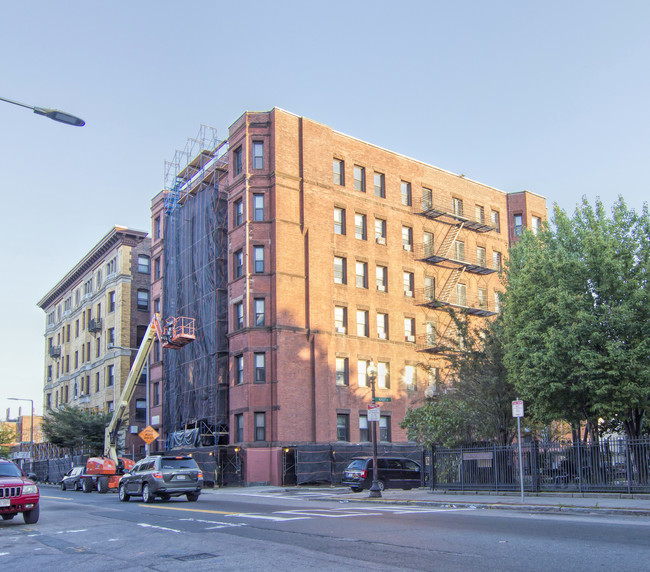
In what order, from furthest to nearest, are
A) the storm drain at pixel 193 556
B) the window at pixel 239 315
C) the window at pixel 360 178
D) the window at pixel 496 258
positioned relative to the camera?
the window at pixel 496 258 → the window at pixel 360 178 → the window at pixel 239 315 → the storm drain at pixel 193 556

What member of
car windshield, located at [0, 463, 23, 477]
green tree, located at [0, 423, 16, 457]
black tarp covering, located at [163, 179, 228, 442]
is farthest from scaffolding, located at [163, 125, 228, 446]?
green tree, located at [0, 423, 16, 457]

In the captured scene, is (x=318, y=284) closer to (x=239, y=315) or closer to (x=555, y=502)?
(x=239, y=315)

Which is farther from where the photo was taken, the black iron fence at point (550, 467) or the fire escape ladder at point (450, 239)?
the fire escape ladder at point (450, 239)

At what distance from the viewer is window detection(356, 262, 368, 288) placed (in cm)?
4791

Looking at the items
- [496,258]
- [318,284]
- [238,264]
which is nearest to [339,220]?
[318,284]

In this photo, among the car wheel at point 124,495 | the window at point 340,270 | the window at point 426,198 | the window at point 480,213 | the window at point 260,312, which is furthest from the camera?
the window at point 480,213


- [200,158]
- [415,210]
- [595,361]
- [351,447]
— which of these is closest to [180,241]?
[200,158]

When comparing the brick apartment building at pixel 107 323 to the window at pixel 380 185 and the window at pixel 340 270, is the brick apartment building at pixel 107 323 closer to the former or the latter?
the window at pixel 340 270

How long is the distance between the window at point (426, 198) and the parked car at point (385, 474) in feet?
79.8

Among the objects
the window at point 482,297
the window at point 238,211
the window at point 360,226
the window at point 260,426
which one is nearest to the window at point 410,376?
the window at point 482,297

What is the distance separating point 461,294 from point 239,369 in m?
19.5

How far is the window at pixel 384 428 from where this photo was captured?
46.8 metres

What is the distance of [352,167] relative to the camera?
48688mm

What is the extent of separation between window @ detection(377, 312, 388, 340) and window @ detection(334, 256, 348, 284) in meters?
3.73
